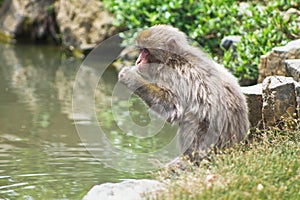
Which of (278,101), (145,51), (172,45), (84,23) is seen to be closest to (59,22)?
(84,23)

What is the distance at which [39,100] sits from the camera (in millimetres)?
10211

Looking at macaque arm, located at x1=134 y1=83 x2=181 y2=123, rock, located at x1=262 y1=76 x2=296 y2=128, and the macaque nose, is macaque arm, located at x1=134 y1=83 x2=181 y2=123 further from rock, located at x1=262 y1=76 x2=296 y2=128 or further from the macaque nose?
rock, located at x1=262 y1=76 x2=296 y2=128

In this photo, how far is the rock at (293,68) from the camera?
6.64m

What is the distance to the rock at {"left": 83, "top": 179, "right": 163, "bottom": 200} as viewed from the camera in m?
4.68

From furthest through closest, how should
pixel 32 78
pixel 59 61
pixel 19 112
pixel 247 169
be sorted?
pixel 59 61, pixel 32 78, pixel 19 112, pixel 247 169

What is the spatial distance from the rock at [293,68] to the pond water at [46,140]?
1.73 meters

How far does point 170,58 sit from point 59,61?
27.9 ft

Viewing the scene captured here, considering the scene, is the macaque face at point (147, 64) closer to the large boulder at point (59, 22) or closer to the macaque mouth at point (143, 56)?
the macaque mouth at point (143, 56)

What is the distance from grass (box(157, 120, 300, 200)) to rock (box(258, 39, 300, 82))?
8.24ft

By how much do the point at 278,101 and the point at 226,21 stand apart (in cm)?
381

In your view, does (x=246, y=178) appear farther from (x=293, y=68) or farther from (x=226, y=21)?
(x=226, y=21)

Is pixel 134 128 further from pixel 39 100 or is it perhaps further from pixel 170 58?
pixel 170 58

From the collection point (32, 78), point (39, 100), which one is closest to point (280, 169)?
point (39, 100)

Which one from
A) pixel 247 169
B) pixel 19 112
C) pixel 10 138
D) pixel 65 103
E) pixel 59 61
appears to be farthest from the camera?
→ pixel 59 61
